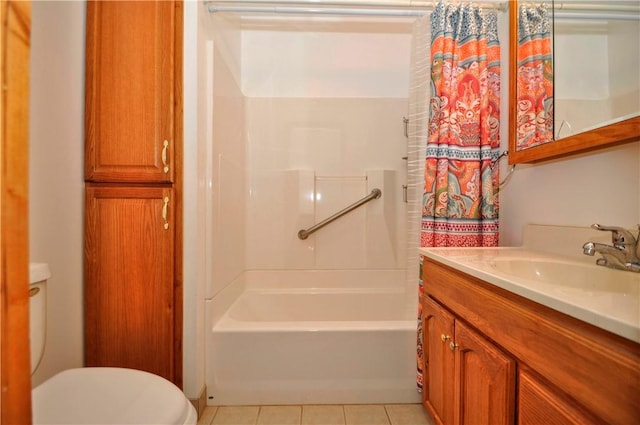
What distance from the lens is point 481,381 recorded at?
0.83 m

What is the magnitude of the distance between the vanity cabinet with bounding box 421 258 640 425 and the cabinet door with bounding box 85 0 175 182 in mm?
1337

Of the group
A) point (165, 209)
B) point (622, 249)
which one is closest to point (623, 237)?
point (622, 249)

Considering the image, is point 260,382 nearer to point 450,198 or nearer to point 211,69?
point 450,198

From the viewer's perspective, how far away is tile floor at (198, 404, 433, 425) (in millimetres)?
1402

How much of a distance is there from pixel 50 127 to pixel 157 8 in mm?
687

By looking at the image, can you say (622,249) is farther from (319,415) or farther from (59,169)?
(59,169)

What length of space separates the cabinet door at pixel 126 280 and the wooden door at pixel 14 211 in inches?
41.1

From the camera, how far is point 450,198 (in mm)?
1356

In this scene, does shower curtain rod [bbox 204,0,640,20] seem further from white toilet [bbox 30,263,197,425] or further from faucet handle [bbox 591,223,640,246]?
white toilet [bbox 30,263,197,425]

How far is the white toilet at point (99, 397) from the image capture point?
750 millimetres

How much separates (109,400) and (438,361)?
108cm

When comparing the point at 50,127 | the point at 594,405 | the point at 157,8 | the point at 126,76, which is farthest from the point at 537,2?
the point at 50,127

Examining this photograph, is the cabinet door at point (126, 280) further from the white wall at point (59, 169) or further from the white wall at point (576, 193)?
the white wall at point (576, 193)

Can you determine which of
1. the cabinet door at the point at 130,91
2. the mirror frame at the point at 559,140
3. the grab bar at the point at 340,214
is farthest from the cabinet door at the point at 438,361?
the cabinet door at the point at 130,91
